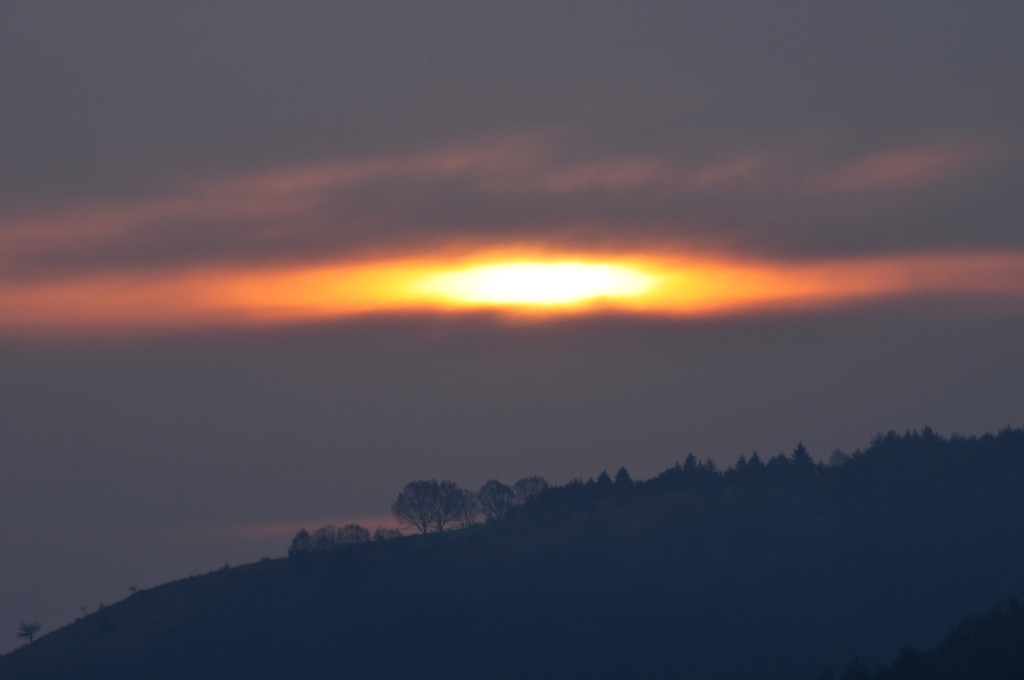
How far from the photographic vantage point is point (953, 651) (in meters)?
119

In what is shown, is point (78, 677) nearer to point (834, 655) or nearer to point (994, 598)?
point (834, 655)

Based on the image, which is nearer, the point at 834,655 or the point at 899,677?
the point at 899,677

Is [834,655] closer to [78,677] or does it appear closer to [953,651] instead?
[953,651]

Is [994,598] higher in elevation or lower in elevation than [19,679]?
lower

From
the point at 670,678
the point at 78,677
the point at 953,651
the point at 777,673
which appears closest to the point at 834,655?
the point at 777,673

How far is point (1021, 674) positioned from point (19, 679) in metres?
146

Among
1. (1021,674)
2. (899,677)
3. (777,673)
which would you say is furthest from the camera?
(777,673)

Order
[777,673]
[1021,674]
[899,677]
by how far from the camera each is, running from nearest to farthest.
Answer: [1021,674], [899,677], [777,673]

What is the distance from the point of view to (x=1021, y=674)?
106938 millimetres

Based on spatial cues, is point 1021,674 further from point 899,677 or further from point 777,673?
point 777,673

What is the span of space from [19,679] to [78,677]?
892cm

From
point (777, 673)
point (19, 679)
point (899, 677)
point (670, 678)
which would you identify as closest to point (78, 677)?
point (19, 679)

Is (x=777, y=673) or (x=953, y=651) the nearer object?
(x=953, y=651)

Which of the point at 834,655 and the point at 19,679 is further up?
the point at 19,679
